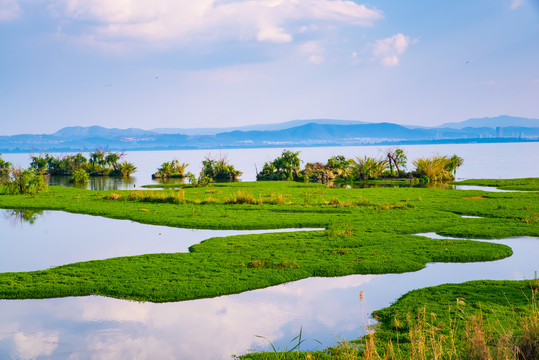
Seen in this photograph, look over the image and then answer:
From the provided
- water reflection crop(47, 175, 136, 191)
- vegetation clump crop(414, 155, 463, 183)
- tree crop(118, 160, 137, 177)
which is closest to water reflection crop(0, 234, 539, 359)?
water reflection crop(47, 175, 136, 191)

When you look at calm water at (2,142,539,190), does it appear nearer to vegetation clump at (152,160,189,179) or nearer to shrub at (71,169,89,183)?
shrub at (71,169,89,183)

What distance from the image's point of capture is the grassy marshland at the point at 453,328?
19.6 feet

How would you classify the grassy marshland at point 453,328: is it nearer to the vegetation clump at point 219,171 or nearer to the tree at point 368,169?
the tree at point 368,169

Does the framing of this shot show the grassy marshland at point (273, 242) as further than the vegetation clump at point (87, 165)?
No

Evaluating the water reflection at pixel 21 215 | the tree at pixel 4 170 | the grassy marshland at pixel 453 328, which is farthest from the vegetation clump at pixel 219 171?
the grassy marshland at pixel 453 328

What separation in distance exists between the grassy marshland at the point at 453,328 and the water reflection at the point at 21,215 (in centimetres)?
1739

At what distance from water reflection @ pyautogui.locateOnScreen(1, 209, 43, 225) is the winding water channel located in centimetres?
848

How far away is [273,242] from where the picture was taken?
15867 mm

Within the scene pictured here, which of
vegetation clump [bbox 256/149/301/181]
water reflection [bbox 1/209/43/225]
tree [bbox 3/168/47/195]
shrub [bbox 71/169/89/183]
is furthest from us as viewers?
vegetation clump [bbox 256/149/301/181]

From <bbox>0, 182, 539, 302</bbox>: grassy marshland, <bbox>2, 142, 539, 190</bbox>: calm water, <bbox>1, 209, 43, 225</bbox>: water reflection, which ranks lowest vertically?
<bbox>1, 209, 43, 225</bbox>: water reflection

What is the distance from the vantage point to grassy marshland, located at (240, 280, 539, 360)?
19.6ft

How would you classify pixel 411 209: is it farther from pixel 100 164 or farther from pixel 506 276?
pixel 100 164

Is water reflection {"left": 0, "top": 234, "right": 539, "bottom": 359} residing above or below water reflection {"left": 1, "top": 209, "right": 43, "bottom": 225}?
below

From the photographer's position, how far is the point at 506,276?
12.0 meters
